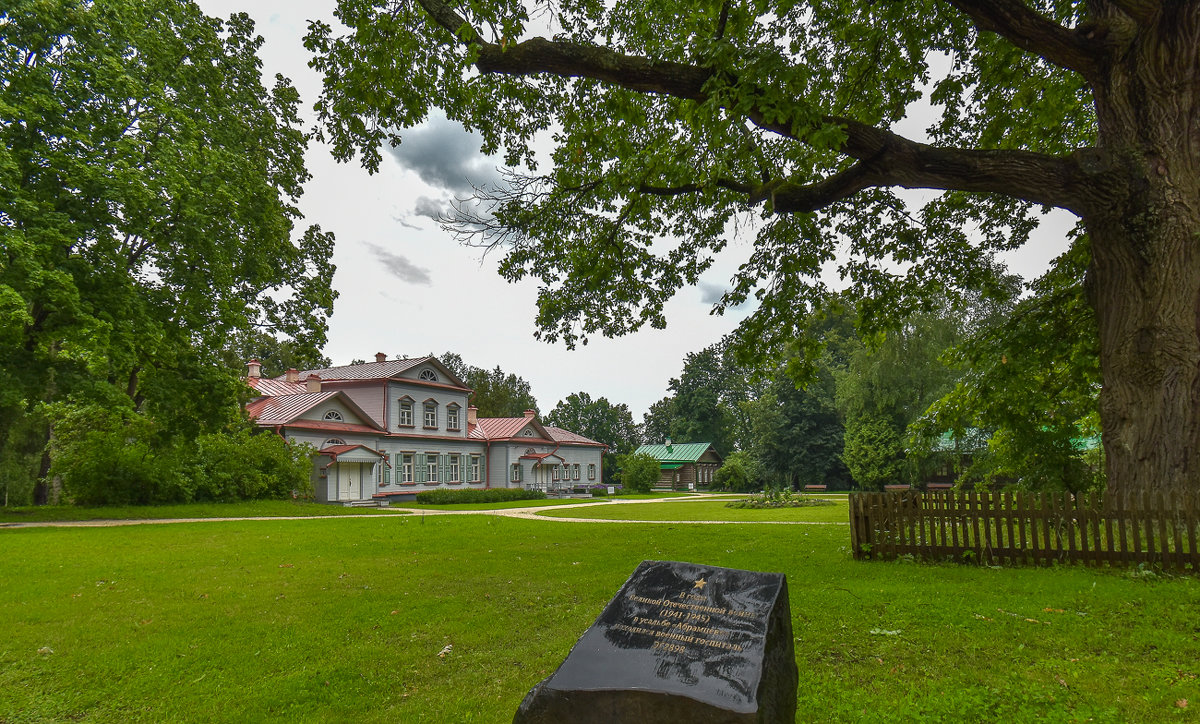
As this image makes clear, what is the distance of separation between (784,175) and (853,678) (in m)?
9.97

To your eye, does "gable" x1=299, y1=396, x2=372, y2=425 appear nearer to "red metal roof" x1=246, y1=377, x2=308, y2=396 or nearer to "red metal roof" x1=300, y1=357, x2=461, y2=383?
"red metal roof" x1=300, y1=357, x2=461, y2=383

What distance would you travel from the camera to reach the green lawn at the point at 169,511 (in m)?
19.4

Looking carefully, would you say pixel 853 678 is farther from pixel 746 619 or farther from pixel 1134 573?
pixel 1134 573

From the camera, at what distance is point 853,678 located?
4.64 meters

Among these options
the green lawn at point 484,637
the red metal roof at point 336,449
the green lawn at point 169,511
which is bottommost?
the green lawn at point 169,511


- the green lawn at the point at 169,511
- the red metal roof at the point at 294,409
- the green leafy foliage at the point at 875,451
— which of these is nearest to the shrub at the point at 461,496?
the red metal roof at the point at 294,409

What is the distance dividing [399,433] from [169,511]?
47.6ft

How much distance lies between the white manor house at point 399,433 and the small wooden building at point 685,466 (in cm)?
1220

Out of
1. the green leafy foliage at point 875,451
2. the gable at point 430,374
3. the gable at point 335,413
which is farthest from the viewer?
the gable at point 430,374

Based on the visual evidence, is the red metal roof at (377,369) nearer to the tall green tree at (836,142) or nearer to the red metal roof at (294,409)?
the red metal roof at (294,409)

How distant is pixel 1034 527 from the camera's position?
8.71m

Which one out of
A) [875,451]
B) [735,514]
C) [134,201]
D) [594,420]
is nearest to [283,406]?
[134,201]

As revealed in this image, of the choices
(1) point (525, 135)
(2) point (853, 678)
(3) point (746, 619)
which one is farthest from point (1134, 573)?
(1) point (525, 135)

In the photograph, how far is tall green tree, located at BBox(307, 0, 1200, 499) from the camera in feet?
26.0
